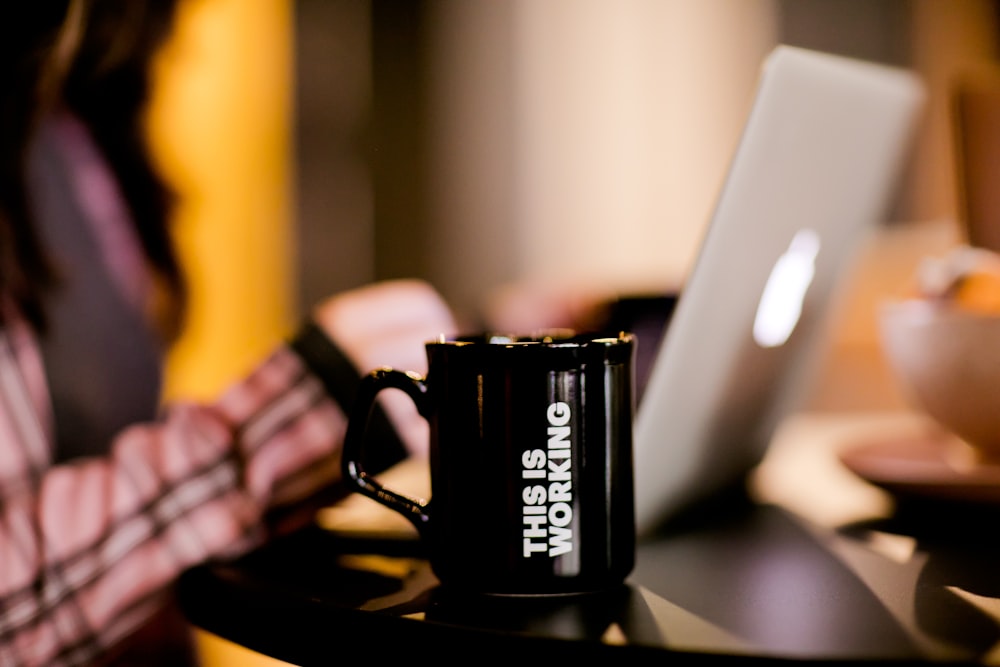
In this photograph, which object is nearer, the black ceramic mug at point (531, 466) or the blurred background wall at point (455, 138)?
the black ceramic mug at point (531, 466)

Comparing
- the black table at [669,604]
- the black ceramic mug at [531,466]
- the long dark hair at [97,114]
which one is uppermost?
the long dark hair at [97,114]

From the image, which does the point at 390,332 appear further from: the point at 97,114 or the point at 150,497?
the point at 97,114

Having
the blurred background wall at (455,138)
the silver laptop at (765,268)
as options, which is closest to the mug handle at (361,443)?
the silver laptop at (765,268)

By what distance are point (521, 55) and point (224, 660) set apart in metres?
2.77

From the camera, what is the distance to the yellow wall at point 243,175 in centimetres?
303

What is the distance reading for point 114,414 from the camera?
0.98 meters

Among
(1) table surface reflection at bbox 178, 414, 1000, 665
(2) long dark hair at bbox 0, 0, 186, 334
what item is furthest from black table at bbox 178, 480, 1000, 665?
(2) long dark hair at bbox 0, 0, 186, 334

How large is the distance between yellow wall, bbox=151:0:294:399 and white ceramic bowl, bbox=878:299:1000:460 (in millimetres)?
2642

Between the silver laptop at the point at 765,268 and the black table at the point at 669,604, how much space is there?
0.08 metres

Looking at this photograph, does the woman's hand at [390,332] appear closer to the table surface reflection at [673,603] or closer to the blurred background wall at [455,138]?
the table surface reflection at [673,603]

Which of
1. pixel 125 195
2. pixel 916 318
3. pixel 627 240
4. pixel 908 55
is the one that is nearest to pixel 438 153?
pixel 627 240

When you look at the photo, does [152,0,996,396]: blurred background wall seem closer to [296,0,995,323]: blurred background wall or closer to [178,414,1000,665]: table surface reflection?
[296,0,995,323]: blurred background wall

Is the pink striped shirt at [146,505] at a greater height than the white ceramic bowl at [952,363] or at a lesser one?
lesser

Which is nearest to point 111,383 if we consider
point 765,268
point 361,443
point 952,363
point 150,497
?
point 150,497
